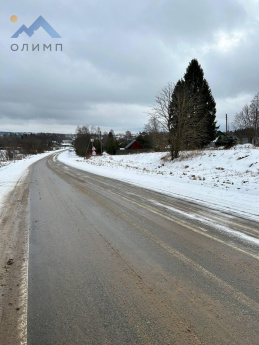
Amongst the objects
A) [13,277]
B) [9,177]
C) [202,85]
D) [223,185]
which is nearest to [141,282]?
[13,277]

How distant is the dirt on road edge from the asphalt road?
0.10 meters

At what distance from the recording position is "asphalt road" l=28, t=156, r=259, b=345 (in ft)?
7.96

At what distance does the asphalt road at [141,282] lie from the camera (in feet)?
7.96

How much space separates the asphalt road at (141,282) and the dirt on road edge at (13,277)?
103mm

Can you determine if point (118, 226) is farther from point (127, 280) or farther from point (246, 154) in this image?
point (246, 154)

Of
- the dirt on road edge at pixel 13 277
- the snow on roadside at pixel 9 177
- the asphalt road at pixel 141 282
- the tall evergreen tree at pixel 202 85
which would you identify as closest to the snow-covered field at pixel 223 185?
the asphalt road at pixel 141 282

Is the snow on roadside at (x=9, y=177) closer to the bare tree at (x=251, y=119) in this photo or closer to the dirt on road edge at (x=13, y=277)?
the dirt on road edge at (x=13, y=277)

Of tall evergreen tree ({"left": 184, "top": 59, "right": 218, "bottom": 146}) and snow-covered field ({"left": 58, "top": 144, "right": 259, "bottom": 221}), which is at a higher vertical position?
tall evergreen tree ({"left": 184, "top": 59, "right": 218, "bottom": 146})

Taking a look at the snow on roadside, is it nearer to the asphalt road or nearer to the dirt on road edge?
the dirt on road edge

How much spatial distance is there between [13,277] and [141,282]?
1806 millimetres

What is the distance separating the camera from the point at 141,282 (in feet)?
10.9

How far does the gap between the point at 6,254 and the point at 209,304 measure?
335 centimetres

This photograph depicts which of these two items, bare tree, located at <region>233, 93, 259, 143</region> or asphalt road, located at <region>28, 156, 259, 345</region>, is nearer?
asphalt road, located at <region>28, 156, 259, 345</region>

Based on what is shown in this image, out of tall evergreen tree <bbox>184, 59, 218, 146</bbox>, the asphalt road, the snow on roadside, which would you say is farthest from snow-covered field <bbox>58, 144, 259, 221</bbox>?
tall evergreen tree <bbox>184, 59, 218, 146</bbox>
